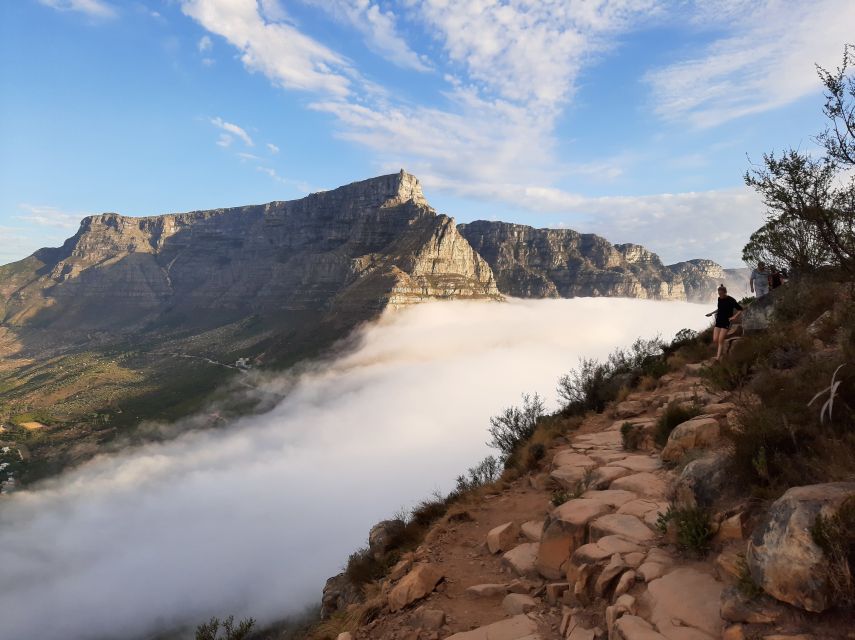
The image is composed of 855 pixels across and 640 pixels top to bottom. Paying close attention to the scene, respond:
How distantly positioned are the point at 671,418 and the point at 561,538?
15.4 feet

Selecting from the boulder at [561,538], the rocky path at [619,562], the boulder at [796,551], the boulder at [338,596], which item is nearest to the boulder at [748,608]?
the rocky path at [619,562]

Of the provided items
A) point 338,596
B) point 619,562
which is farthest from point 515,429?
point 619,562

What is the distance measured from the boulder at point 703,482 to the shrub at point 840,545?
2.00 meters

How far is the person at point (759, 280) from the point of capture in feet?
57.2

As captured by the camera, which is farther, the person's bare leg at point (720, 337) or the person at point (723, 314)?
the person at point (723, 314)

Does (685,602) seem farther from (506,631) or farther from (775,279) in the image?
(775,279)

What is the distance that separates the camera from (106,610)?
102 m

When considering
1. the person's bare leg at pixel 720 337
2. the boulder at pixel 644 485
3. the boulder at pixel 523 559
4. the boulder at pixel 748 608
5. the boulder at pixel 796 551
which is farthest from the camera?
the person's bare leg at pixel 720 337

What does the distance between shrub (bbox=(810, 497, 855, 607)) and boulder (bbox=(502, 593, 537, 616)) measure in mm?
3734

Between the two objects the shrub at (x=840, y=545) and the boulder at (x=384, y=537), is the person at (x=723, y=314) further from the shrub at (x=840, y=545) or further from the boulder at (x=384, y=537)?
the shrub at (x=840, y=545)

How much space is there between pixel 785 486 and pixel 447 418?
180m

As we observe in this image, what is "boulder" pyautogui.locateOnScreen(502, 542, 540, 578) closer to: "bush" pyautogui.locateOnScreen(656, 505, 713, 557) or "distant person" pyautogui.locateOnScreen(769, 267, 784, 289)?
"bush" pyautogui.locateOnScreen(656, 505, 713, 557)

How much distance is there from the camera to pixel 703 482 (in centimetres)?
602

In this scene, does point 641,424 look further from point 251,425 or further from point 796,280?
point 251,425
